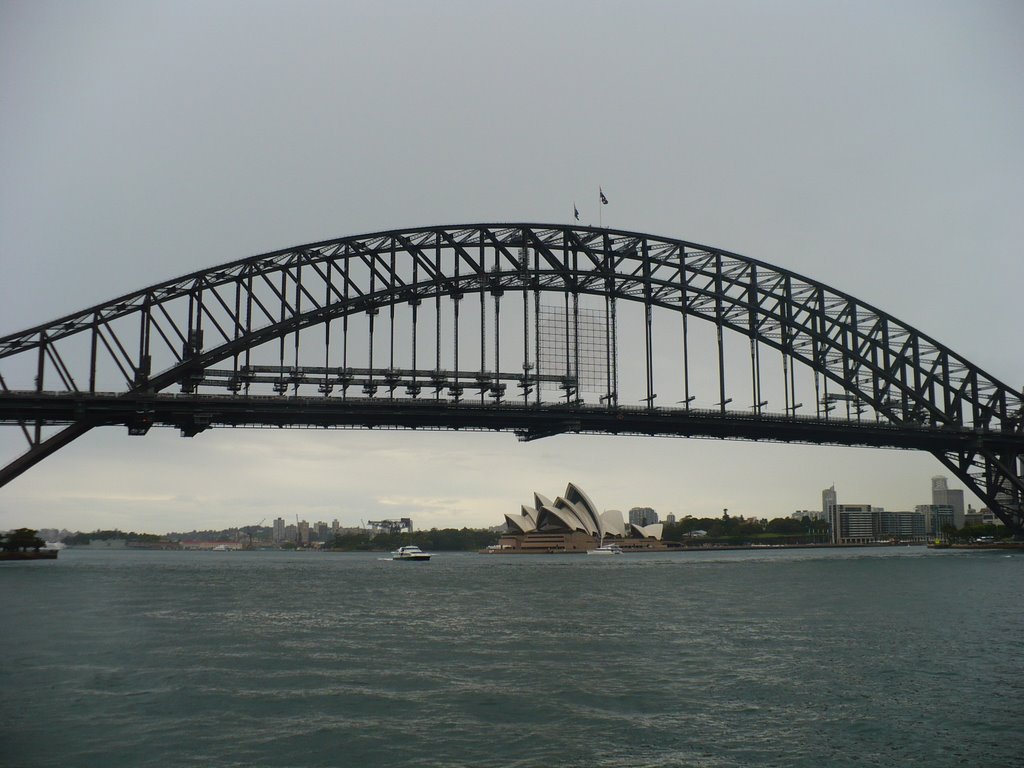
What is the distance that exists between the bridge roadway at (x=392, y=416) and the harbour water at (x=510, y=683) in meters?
22.1

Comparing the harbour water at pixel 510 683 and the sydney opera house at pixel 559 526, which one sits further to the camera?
the sydney opera house at pixel 559 526

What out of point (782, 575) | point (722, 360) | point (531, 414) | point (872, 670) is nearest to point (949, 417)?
point (722, 360)

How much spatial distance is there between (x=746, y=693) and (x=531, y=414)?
47.7 m

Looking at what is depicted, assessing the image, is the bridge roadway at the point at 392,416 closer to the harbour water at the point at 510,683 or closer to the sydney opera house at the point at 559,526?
the harbour water at the point at 510,683

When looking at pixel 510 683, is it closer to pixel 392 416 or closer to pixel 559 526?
pixel 392 416

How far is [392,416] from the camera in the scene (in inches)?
2613

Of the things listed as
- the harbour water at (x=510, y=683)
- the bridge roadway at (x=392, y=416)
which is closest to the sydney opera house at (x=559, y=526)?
the bridge roadway at (x=392, y=416)

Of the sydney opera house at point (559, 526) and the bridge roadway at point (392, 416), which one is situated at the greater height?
the bridge roadway at point (392, 416)

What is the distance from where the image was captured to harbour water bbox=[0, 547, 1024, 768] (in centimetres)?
1725

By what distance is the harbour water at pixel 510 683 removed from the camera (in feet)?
56.6

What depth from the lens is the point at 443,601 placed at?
43750 mm

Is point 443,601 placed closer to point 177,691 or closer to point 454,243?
point 177,691

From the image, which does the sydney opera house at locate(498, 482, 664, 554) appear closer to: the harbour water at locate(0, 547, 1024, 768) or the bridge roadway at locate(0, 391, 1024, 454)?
the bridge roadway at locate(0, 391, 1024, 454)

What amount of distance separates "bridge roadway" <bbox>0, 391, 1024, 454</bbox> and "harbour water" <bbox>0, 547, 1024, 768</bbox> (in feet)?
72.6
